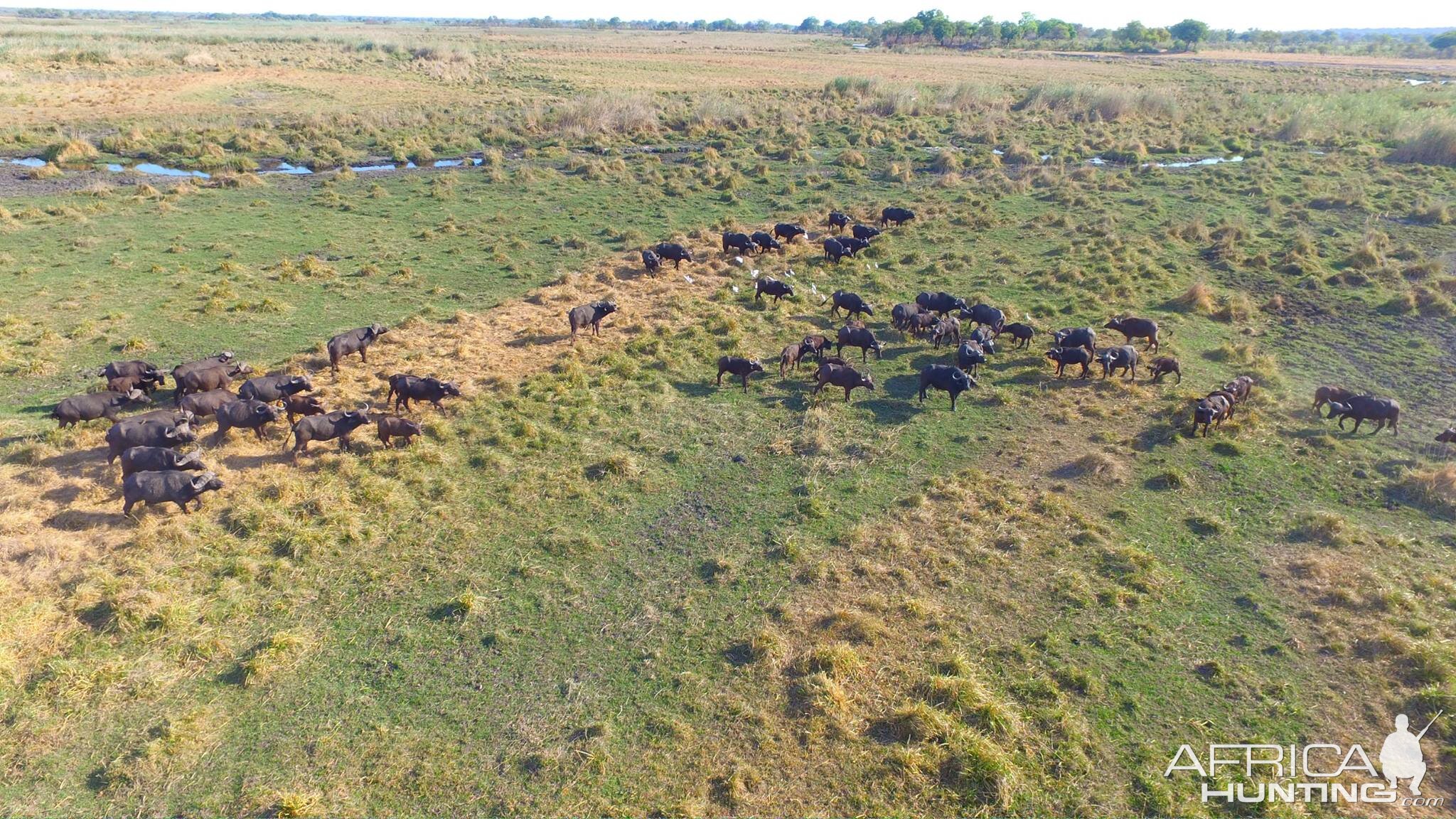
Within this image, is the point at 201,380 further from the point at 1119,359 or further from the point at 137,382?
the point at 1119,359

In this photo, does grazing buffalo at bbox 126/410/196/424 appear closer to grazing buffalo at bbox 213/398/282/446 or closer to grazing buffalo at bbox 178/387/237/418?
grazing buffalo at bbox 178/387/237/418

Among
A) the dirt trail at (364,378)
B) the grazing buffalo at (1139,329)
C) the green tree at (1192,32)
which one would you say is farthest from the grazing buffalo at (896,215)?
the green tree at (1192,32)

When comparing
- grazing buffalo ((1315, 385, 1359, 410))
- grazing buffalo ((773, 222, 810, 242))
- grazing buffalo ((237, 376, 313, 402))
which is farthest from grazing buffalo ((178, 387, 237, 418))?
grazing buffalo ((1315, 385, 1359, 410))

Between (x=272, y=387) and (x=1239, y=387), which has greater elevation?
(x=1239, y=387)

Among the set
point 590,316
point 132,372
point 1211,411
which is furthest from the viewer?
point 590,316

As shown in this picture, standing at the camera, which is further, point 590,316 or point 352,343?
point 590,316

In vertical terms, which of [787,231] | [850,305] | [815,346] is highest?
[787,231]

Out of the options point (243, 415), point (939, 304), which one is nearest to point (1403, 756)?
point (939, 304)

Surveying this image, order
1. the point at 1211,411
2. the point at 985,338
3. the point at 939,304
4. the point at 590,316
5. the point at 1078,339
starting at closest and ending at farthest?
the point at 1211,411 → the point at 1078,339 → the point at 985,338 → the point at 590,316 → the point at 939,304

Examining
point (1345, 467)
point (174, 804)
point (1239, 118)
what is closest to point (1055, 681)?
point (1345, 467)
